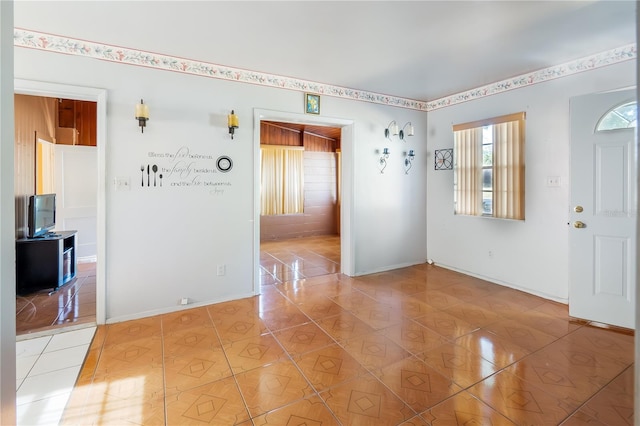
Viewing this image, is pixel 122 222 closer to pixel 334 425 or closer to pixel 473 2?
pixel 334 425

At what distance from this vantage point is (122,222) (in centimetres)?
295

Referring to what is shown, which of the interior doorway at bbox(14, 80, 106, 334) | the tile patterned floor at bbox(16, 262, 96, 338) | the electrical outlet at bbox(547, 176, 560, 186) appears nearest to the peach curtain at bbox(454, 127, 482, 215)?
the electrical outlet at bbox(547, 176, 560, 186)

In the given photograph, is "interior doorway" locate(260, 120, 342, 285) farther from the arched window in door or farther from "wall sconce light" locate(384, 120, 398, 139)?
the arched window in door

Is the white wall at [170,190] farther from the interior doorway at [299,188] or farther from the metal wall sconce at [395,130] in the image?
the interior doorway at [299,188]

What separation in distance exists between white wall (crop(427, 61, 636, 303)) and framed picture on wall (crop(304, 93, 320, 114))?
211 centimetres

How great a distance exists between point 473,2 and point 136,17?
2626mm

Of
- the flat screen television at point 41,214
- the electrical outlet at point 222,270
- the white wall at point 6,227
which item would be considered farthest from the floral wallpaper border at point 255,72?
the white wall at point 6,227

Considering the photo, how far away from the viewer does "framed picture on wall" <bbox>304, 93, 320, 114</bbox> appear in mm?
3811

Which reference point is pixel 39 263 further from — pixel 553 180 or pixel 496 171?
pixel 553 180

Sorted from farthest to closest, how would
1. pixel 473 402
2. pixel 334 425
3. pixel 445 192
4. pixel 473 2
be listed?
pixel 445 192
pixel 473 2
pixel 473 402
pixel 334 425

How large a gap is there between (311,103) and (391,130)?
53.1 inches

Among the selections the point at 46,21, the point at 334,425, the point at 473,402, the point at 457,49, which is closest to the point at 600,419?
the point at 473,402

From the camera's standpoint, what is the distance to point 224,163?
11.0 ft

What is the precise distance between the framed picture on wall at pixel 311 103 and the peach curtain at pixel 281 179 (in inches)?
132
